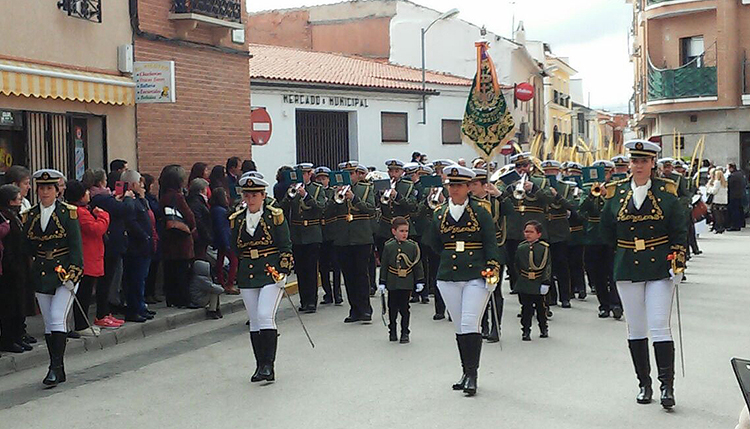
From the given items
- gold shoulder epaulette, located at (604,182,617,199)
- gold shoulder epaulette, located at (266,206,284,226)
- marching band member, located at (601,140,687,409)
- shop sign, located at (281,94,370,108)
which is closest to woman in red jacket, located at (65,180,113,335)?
gold shoulder epaulette, located at (266,206,284,226)

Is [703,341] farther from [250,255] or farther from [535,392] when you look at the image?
[250,255]

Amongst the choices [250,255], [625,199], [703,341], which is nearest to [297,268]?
[250,255]

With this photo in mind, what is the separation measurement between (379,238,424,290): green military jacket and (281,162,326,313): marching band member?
214 cm

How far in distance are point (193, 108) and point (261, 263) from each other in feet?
28.1

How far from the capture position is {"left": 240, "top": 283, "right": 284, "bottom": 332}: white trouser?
8.94m

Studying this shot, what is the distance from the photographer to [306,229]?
526 inches

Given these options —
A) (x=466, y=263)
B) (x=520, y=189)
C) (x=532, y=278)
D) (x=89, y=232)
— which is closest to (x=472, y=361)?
(x=466, y=263)

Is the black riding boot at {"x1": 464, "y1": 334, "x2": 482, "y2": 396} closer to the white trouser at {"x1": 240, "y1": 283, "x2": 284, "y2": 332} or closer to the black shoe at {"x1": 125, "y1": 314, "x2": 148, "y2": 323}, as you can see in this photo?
the white trouser at {"x1": 240, "y1": 283, "x2": 284, "y2": 332}

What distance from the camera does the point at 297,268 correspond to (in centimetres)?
1364

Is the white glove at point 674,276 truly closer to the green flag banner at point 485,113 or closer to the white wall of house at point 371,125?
the green flag banner at point 485,113

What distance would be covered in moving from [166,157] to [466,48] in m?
29.4

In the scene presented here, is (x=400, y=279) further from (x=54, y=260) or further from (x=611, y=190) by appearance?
(x=54, y=260)

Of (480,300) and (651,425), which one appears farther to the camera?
(480,300)

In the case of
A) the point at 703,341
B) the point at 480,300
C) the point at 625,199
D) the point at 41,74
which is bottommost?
the point at 703,341
